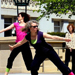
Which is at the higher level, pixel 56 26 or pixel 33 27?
pixel 33 27

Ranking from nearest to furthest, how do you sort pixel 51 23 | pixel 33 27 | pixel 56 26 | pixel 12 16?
pixel 33 27 → pixel 12 16 → pixel 51 23 → pixel 56 26

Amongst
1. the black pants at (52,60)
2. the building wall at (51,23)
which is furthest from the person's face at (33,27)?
the building wall at (51,23)

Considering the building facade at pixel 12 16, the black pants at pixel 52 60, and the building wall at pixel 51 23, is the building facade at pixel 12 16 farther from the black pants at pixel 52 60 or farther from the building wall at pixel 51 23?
the black pants at pixel 52 60

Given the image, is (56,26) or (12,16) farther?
(56,26)

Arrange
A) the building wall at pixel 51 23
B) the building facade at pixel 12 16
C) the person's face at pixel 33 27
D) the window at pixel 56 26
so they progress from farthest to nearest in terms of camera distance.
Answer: the window at pixel 56 26, the building wall at pixel 51 23, the building facade at pixel 12 16, the person's face at pixel 33 27

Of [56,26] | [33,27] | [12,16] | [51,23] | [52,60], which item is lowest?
[56,26]

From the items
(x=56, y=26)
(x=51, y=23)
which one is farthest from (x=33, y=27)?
(x=56, y=26)

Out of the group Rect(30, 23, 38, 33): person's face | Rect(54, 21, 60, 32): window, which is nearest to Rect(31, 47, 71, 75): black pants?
Rect(30, 23, 38, 33): person's face

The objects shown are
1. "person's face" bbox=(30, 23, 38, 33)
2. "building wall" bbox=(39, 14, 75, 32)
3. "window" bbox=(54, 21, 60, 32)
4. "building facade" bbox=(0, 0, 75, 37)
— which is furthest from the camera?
"window" bbox=(54, 21, 60, 32)

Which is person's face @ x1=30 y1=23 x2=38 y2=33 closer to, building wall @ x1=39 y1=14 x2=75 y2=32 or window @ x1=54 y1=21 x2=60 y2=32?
building wall @ x1=39 y1=14 x2=75 y2=32

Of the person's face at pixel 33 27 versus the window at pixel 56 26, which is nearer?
the person's face at pixel 33 27

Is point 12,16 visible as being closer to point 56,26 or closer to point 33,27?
point 56,26

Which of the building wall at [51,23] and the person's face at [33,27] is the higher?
the person's face at [33,27]

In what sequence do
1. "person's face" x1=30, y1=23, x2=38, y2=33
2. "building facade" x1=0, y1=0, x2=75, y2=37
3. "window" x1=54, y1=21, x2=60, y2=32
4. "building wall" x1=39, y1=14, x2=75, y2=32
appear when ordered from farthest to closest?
"window" x1=54, y1=21, x2=60, y2=32
"building wall" x1=39, y1=14, x2=75, y2=32
"building facade" x1=0, y1=0, x2=75, y2=37
"person's face" x1=30, y1=23, x2=38, y2=33
